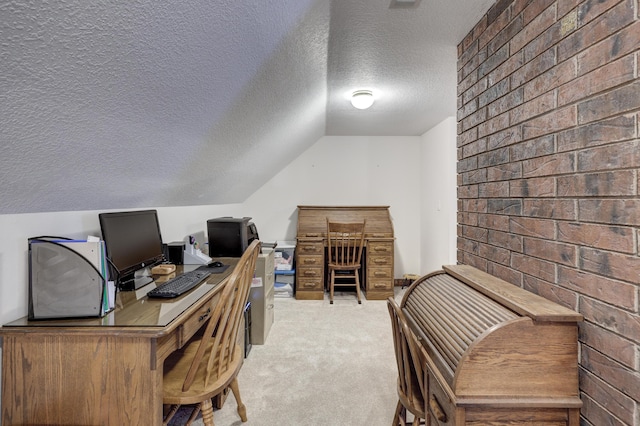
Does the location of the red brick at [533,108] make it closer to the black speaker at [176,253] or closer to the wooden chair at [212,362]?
the wooden chair at [212,362]

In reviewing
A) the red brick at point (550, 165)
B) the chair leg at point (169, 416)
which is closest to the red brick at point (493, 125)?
the red brick at point (550, 165)

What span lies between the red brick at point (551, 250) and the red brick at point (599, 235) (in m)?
0.03

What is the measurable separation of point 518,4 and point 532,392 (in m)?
1.55

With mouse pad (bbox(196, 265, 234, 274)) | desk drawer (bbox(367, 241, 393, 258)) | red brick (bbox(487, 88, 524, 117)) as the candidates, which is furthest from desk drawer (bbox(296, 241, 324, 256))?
red brick (bbox(487, 88, 524, 117))

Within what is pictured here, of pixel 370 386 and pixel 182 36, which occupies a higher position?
pixel 182 36

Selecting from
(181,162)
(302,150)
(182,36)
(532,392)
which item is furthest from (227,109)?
(302,150)

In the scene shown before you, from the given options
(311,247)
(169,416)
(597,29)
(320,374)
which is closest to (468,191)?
(597,29)

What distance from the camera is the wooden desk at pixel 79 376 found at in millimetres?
1073

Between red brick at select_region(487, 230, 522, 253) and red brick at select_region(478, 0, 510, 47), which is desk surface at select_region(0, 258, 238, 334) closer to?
red brick at select_region(487, 230, 522, 253)

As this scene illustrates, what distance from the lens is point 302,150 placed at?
4.32 metres

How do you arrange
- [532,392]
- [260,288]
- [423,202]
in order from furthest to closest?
[423,202] → [260,288] → [532,392]

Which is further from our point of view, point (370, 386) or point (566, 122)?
point (370, 386)

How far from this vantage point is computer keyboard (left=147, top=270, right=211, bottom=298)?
147 cm

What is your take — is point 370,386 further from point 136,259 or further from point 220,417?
point 136,259
